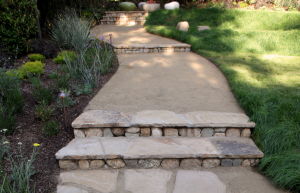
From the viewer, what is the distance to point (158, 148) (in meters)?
2.39

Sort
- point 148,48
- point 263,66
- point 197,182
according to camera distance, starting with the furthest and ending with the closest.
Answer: point 148,48 → point 263,66 → point 197,182

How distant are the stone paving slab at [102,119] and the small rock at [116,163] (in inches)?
16.9

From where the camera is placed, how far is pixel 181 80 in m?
4.21

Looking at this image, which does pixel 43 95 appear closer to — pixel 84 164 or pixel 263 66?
pixel 84 164

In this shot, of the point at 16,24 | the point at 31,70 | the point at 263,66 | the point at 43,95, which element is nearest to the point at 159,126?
the point at 43,95

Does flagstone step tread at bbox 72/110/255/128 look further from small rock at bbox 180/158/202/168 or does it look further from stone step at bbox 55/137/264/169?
small rock at bbox 180/158/202/168

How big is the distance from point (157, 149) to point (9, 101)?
192 cm

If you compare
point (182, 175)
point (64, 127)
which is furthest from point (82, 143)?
point (182, 175)

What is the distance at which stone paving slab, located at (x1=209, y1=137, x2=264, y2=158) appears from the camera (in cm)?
236

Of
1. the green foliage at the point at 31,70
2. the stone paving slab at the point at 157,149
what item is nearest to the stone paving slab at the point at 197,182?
the stone paving slab at the point at 157,149

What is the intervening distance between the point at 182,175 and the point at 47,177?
1.30m

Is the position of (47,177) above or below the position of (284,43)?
below

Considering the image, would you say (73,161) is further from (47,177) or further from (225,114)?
(225,114)

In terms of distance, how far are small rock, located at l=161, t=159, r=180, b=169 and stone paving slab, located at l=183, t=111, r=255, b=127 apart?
20.1 inches
